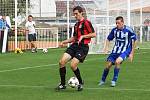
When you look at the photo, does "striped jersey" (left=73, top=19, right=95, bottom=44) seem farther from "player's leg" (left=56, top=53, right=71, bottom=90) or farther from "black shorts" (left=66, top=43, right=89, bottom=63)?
"player's leg" (left=56, top=53, right=71, bottom=90)

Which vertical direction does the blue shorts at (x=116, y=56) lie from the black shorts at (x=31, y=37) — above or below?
below

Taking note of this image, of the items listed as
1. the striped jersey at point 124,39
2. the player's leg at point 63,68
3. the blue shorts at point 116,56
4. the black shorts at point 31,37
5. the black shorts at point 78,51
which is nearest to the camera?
the player's leg at point 63,68

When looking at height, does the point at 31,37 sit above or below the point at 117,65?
above

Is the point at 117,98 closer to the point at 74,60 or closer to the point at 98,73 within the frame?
the point at 74,60

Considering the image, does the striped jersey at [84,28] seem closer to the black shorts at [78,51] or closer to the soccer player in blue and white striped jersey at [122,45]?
the black shorts at [78,51]

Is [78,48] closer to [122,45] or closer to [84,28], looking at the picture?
[84,28]

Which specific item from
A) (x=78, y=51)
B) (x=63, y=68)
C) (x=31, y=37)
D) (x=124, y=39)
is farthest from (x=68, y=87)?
(x=31, y=37)

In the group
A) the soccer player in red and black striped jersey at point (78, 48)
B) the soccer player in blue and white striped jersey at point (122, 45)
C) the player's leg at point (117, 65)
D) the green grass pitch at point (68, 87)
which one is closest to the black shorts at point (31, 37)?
the green grass pitch at point (68, 87)

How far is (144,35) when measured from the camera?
41.3 m

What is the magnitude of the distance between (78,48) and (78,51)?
8 cm

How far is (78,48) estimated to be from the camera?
1181 cm

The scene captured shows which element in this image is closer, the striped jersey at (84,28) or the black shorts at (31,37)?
the striped jersey at (84,28)

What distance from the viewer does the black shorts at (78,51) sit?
1168cm

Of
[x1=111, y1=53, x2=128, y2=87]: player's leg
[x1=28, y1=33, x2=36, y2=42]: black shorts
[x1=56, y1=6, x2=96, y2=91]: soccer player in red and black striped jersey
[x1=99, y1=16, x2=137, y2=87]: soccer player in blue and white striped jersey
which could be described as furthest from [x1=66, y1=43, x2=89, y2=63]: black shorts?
[x1=28, y1=33, x2=36, y2=42]: black shorts
